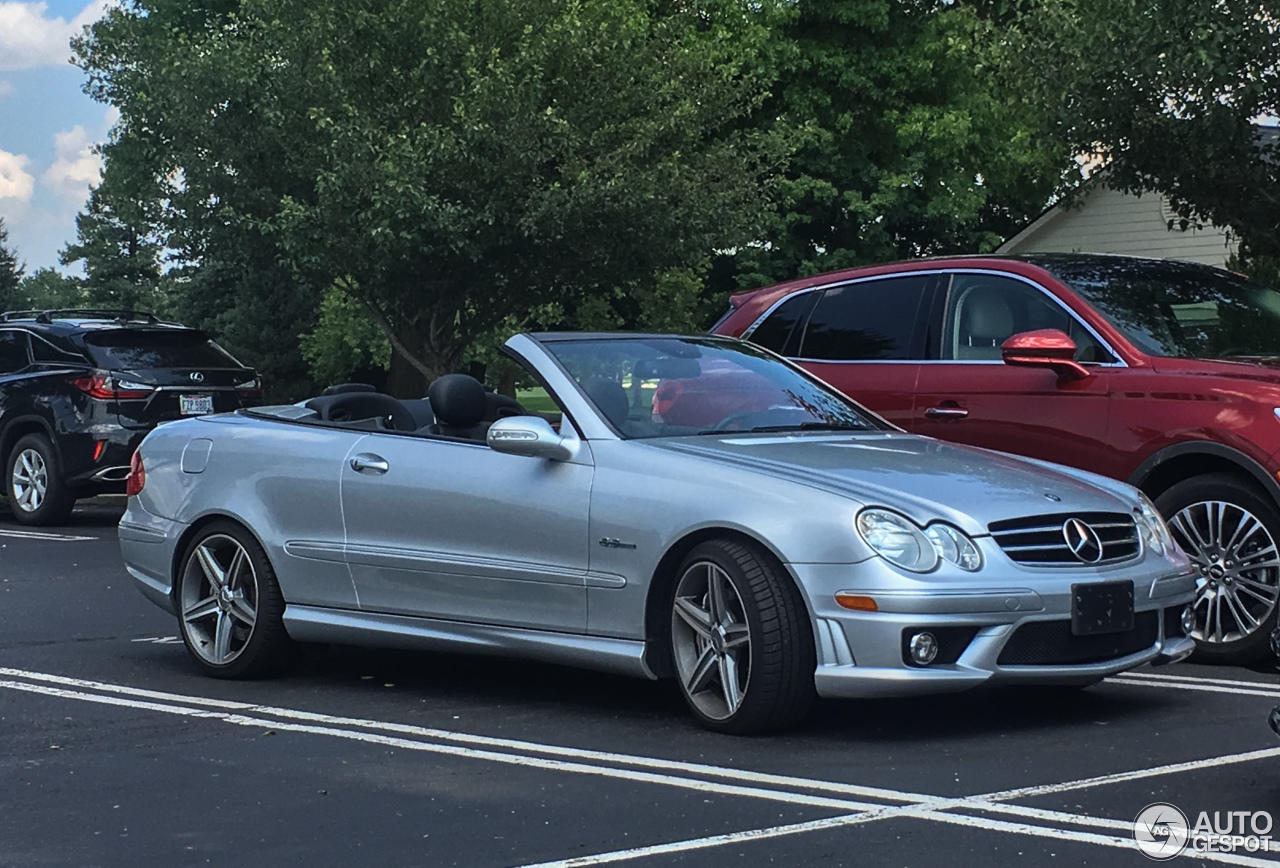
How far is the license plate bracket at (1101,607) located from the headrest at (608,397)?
185 cm

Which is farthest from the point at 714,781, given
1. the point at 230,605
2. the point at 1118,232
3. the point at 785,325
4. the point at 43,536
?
the point at 1118,232

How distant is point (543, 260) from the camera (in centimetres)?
2117

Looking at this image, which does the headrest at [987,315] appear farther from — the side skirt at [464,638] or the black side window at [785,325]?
the side skirt at [464,638]

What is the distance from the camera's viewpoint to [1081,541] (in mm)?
6289

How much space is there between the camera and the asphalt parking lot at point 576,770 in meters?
4.85

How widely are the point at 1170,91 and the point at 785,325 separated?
559 cm

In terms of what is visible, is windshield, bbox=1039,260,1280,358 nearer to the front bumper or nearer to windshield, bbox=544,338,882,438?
windshield, bbox=544,338,882,438

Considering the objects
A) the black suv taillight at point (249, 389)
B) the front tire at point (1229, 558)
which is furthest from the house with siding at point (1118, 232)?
the front tire at point (1229, 558)

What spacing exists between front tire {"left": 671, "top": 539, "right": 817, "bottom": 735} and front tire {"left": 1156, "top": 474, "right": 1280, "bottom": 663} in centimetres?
255

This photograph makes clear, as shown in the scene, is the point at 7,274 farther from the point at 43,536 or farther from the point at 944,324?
the point at 944,324

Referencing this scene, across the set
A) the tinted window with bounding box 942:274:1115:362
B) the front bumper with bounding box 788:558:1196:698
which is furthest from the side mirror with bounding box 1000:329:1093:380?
the front bumper with bounding box 788:558:1196:698

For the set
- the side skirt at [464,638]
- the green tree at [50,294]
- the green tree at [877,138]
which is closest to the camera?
the side skirt at [464,638]

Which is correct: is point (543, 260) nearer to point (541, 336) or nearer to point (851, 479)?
point (541, 336)

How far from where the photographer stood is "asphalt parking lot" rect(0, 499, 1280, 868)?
4.85 metres
